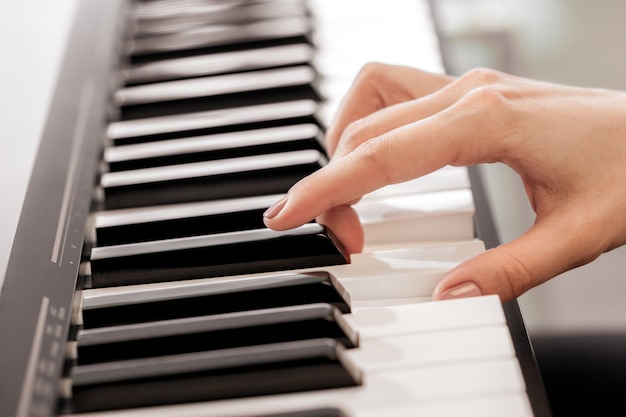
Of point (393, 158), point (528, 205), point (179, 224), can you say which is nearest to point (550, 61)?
point (528, 205)

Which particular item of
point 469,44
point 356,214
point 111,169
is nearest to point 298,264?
point 356,214

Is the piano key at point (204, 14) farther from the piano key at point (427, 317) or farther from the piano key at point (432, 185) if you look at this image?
the piano key at point (427, 317)

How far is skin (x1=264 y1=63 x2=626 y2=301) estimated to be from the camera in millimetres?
915

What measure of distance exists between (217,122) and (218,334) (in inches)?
17.4

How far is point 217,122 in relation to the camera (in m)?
1.17

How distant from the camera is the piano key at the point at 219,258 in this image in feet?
3.07

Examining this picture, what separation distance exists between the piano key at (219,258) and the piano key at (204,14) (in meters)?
0.58

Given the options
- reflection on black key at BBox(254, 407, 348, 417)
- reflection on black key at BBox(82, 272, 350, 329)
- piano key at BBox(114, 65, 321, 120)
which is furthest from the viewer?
piano key at BBox(114, 65, 321, 120)

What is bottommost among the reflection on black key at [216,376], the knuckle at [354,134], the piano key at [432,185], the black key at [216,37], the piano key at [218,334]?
the reflection on black key at [216,376]

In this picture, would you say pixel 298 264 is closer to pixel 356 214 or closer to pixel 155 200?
pixel 356 214

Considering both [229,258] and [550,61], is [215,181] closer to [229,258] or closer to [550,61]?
[229,258]

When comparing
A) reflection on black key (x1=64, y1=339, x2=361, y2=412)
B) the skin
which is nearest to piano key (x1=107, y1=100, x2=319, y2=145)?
the skin

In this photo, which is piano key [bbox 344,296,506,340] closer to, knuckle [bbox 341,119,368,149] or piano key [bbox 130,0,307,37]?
knuckle [bbox 341,119,368,149]

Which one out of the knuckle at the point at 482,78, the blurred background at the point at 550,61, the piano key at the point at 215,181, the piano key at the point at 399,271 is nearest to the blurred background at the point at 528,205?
the blurred background at the point at 550,61
